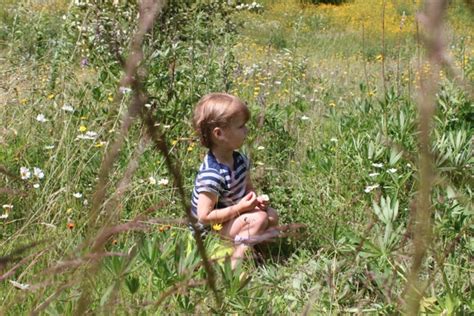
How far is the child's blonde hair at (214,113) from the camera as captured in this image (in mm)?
2752

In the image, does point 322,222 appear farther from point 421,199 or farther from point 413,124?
point 421,199

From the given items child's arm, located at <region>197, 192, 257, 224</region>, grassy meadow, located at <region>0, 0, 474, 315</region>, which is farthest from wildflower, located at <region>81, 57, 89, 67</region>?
child's arm, located at <region>197, 192, 257, 224</region>

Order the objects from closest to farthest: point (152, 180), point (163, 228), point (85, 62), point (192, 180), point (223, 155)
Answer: point (163, 228)
point (152, 180)
point (223, 155)
point (192, 180)
point (85, 62)

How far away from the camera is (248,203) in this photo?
258 centimetres

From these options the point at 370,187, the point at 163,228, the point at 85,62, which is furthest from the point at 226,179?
the point at 85,62

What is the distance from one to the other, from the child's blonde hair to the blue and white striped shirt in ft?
0.29

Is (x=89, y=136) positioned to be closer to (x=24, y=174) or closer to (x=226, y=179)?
(x=24, y=174)

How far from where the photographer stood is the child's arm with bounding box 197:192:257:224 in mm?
2592

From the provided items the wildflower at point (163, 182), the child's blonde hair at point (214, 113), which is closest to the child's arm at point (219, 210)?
the wildflower at point (163, 182)

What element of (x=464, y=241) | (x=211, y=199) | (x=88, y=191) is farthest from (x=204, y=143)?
(x=464, y=241)

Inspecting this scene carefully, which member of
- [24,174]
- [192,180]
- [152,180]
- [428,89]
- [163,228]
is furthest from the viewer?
[192,180]

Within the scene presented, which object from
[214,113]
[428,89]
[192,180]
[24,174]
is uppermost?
[428,89]

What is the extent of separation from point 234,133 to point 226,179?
182 millimetres

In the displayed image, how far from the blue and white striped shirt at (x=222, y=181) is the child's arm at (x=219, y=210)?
0.15 feet
